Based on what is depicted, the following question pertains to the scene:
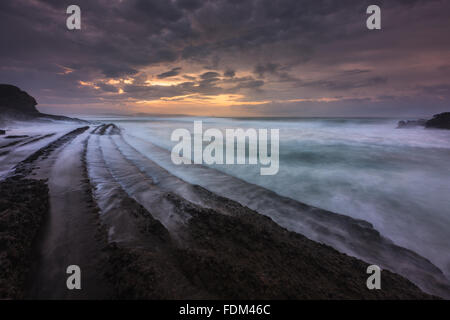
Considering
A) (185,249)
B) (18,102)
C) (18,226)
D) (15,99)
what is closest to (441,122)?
(185,249)

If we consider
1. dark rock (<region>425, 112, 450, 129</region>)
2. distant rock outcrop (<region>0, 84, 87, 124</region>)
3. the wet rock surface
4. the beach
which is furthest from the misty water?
distant rock outcrop (<region>0, 84, 87, 124</region>)

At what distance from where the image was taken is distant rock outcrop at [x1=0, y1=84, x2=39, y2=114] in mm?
27453

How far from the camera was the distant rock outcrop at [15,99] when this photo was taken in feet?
90.1

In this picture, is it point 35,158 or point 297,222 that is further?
point 35,158

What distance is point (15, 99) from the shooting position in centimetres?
2834

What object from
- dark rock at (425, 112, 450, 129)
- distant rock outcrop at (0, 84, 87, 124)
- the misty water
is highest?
distant rock outcrop at (0, 84, 87, 124)

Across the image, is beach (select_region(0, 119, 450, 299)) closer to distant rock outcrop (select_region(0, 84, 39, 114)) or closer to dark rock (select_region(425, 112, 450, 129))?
dark rock (select_region(425, 112, 450, 129))

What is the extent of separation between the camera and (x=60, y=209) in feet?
10.5

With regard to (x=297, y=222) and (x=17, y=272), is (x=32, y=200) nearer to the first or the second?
(x=17, y=272)

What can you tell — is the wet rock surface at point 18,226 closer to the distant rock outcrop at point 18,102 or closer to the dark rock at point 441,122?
the distant rock outcrop at point 18,102

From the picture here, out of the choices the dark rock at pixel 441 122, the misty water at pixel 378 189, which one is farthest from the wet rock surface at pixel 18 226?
the dark rock at pixel 441 122

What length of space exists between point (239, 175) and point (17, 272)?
5.36 m

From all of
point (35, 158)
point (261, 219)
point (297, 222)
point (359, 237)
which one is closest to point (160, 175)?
point (261, 219)
